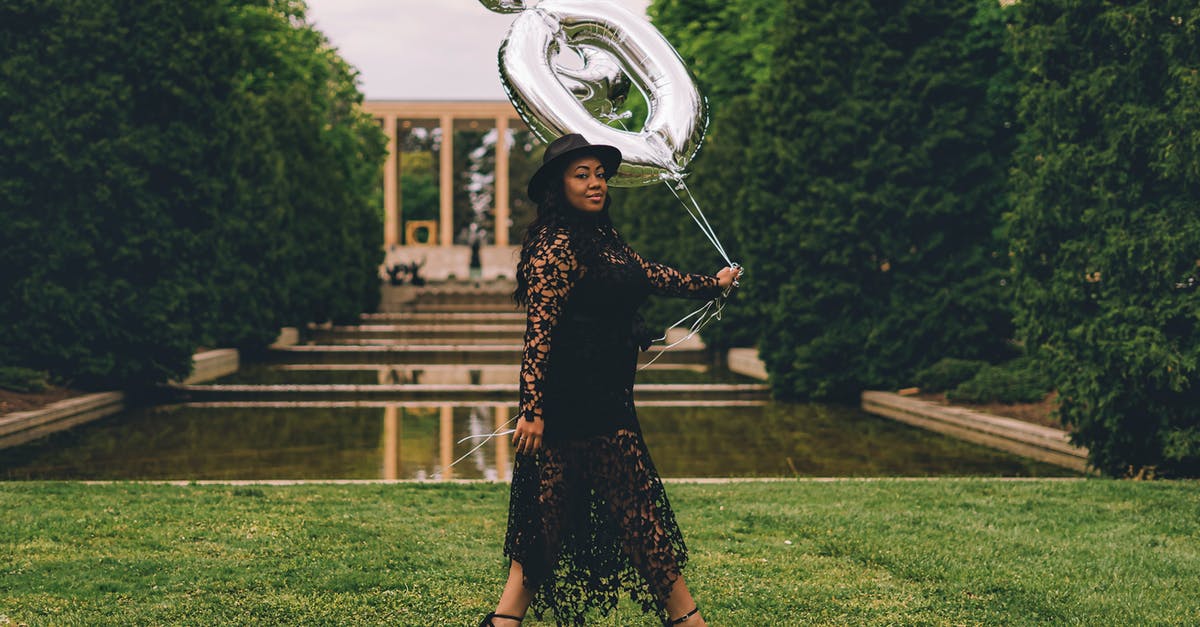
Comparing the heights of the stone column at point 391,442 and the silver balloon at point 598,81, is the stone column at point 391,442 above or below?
below

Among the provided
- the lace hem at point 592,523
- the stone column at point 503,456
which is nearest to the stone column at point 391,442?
the stone column at point 503,456

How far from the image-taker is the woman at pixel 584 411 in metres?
4.00

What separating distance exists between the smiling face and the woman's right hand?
80 centimetres

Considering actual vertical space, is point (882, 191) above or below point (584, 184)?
above

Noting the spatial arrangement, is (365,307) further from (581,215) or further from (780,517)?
(581,215)

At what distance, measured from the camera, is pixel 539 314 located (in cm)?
393

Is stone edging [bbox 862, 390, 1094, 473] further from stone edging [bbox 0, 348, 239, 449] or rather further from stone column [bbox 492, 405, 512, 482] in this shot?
stone edging [bbox 0, 348, 239, 449]

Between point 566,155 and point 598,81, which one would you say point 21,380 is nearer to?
point 598,81

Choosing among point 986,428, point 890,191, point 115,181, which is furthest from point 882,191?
point 115,181

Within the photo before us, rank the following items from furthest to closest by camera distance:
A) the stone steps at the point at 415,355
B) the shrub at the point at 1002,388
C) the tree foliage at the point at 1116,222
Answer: the stone steps at the point at 415,355 < the shrub at the point at 1002,388 < the tree foliage at the point at 1116,222

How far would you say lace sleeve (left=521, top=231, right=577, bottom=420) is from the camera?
389cm

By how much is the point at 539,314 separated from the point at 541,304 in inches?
1.4

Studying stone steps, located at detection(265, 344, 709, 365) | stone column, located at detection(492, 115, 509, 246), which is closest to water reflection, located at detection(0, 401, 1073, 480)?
stone steps, located at detection(265, 344, 709, 365)

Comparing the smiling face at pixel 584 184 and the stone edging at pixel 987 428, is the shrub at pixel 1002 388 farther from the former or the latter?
the smiling face at pixel 584 184
